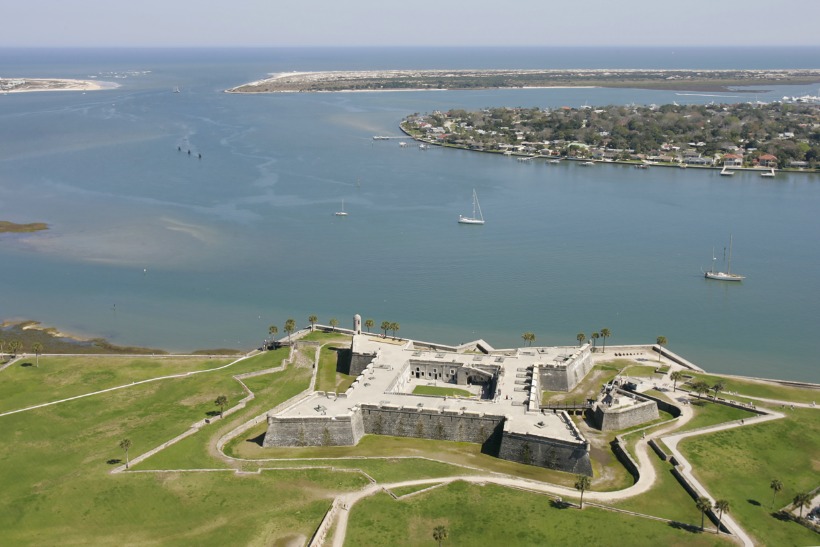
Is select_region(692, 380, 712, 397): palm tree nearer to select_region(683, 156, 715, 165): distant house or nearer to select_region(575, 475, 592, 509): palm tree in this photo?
select_region(575, 475, 592, 509): palm tree

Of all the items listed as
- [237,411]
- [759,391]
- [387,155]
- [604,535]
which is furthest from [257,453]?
[387,155]

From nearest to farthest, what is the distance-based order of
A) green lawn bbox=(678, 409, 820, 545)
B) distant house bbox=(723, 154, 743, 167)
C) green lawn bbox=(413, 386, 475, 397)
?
green lawn bbox=(678, 409, 820, 545), green lawn bbox=(413, 386, 475, 397), distant house bbox=(723, 154, 743, 167)

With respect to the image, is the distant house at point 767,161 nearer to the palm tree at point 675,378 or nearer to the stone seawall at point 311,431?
the palm tree at point 675,378

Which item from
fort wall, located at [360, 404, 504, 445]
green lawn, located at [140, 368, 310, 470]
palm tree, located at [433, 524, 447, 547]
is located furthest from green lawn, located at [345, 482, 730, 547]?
green lawn, located at [140, 368, 310, 470]

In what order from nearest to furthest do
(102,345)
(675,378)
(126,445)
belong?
(126,445)
(675,378)
(102,345)

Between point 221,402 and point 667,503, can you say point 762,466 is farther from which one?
point 221,402

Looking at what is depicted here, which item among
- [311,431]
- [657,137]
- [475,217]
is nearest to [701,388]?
[311,431]
